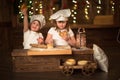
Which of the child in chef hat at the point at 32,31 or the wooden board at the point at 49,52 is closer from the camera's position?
the wooden board at the point at 49,52

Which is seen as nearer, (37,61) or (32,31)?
(37,61)

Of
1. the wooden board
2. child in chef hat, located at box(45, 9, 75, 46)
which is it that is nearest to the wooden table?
the wooden board

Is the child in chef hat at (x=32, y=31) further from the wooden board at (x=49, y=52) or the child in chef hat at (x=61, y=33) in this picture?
the wooden board at (x=49, y=52)

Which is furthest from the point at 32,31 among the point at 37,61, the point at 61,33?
the point at 37,61

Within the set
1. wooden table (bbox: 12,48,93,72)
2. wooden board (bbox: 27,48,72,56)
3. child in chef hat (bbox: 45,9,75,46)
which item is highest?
child in chef hat (bbox: 45,9,75,46)

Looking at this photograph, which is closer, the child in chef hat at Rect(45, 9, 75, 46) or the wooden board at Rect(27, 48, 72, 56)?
the wooden board at Rect(27, 48, 72, 56)

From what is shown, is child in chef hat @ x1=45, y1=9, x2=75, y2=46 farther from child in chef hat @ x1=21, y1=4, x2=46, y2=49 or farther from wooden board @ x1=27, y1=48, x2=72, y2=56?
wooden board @ x1=27, y1=48, x2=72, y2=56

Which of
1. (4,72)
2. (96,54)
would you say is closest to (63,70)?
(96,54)

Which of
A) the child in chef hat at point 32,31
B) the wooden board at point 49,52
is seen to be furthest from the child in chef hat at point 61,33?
the wooden board at point 49,52

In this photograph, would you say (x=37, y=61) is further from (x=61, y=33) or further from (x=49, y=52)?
(x=61, y=33)

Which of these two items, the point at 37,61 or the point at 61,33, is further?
the point at 61,33

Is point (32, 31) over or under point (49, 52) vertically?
over

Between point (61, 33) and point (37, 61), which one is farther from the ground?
point (61, 33)

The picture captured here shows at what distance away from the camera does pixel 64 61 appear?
6.95 ft
